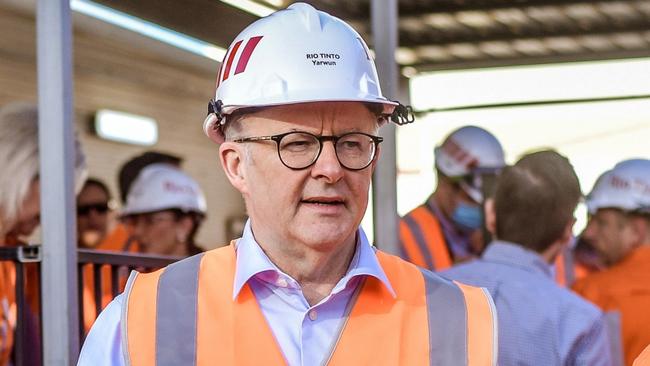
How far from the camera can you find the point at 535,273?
3967 millimetres

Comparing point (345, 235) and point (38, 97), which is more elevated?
point (38, 97)

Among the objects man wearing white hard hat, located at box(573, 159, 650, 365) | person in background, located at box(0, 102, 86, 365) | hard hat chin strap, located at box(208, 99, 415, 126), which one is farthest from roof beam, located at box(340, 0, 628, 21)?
hard hat chin strap, located at box(208, 99, 415, 126)

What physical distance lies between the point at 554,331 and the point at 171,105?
5294mm

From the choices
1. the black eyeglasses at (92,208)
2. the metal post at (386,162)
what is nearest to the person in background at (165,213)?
the black eyeglasses at (92,208)

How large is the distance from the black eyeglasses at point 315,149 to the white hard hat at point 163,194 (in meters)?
4.47

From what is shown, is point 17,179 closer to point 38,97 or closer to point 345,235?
point 38,97

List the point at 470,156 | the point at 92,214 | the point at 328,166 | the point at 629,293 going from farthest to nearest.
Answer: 1. the point at 470,156
2. the point at 92,214
3. the point at 629,293
4. the point at 328,166

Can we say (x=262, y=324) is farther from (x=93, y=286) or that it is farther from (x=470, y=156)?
(x=470, y=156)

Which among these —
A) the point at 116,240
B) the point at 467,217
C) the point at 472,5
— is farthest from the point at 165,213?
the point at 472,5

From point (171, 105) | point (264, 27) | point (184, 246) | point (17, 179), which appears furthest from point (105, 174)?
point (264, 27)

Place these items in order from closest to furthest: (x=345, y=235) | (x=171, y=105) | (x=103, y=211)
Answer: (x=345, y=235) → (x=103, y=211) → (x=171, y=105)

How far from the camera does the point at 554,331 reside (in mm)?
3580

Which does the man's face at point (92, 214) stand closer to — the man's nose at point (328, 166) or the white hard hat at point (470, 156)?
the white hard hat at point (470, 156)

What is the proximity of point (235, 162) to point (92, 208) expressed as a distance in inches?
151
